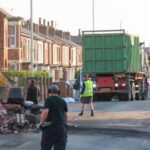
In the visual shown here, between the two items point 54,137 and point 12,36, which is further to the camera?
point 12,36

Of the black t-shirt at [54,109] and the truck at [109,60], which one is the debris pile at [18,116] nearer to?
the black t-shirt at [54,109]

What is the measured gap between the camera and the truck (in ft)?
107

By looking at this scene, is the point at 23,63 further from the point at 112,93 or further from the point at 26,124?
the point at 26,124

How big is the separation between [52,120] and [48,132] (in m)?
0.22

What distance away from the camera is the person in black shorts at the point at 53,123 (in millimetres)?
9922

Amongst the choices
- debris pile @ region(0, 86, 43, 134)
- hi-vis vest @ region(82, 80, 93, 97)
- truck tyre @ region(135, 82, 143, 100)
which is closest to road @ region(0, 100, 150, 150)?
debris pile @ region(0, 86, 43, 134)

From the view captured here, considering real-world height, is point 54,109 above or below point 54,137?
above

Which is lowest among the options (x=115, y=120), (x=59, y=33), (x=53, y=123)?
(x=115, y=120)

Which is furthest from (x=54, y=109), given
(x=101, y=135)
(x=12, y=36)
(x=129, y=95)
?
(x=12, y=36)

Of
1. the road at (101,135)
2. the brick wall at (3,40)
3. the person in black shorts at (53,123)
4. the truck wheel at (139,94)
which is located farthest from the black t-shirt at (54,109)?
the brick wall at (3,40)

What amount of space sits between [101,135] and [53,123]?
22.9 feet

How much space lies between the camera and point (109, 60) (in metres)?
32.8

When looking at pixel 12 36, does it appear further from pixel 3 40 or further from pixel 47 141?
pixel 47 141

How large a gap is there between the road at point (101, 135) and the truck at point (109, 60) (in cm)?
999
